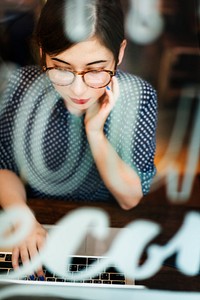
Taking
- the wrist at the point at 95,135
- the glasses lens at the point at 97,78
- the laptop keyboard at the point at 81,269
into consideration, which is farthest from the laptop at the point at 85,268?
the glasses lens at the point at 97,78

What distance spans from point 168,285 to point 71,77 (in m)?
0.47

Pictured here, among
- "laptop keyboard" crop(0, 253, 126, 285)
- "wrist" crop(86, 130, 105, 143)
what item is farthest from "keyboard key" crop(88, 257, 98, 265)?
"wrist" crop(86, 130, 105, 143)

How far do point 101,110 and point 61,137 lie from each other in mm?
155

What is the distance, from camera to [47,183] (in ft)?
3.39

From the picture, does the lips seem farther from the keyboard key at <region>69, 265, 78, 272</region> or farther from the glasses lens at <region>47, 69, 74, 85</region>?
the keyboard key at <region>69, 265, 78, 272</region>

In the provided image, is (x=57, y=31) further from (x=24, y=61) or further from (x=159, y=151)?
(x=159, y=151)

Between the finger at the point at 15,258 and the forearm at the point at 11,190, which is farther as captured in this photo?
the forearm at the point at 11,190

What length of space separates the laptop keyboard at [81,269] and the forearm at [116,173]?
17cm

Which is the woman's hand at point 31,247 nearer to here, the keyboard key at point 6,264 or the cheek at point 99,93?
the keyboard key at point 6,264

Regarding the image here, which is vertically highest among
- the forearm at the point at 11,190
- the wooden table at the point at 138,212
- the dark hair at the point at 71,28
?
the dark hair at the point at 71,28

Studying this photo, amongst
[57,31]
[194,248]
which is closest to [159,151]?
[194,248]

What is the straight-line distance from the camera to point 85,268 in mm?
839

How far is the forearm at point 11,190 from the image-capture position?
0.94 m

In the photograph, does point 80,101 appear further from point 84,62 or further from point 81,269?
point 81,269
